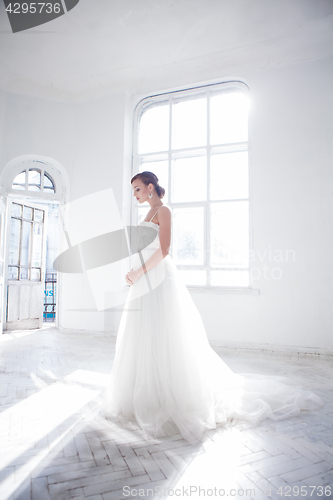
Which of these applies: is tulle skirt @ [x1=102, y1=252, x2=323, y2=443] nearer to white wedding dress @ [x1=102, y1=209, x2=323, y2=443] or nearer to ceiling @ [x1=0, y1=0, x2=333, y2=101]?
white wedding dress @ [x1=102, y1=209, x2=323, y2=443]

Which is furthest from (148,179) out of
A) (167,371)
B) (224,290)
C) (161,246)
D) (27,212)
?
(27,212)

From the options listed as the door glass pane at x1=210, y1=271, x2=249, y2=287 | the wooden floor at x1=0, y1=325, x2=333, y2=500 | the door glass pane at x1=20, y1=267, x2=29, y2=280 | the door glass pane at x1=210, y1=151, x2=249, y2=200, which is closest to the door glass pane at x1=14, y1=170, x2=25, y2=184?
the door glass pane at x1=20, y1=267, x2=29, y2=280

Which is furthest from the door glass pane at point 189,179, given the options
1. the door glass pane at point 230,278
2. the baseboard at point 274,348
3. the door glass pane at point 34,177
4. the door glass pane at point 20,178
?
the door glass pane at point 20,178

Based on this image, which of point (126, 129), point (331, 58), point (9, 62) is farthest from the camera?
point (126, 129)

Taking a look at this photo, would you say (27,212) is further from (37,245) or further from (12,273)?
(12,273)

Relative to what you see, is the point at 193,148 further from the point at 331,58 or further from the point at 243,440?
the point at 243,440

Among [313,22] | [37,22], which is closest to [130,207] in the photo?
[37,22]

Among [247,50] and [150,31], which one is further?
[247,50]

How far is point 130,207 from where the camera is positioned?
5336 millimetres

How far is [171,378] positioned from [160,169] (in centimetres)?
398

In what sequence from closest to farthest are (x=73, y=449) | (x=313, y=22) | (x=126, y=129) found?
(x=73, y=449) < (x=313, y=22) < (x=126, y=129)

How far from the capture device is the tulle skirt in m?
1.92

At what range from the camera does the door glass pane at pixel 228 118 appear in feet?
15.9

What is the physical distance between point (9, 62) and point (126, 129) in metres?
2.01
